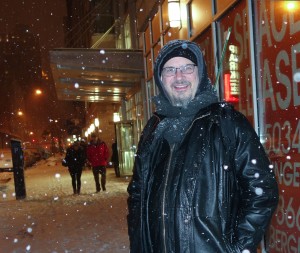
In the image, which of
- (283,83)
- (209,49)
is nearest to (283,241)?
(283,83)

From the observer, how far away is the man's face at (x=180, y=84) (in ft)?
6.88

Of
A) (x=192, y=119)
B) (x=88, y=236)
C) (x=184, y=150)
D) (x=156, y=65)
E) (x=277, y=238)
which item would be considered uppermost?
(x=156, y=65)

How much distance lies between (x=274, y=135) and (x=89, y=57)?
9675mm

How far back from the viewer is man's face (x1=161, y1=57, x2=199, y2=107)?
6.88ft

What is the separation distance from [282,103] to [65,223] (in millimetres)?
4963

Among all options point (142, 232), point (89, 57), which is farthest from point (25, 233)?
point (89, 57)

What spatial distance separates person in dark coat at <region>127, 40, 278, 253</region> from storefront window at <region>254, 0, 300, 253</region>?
7.15 feet

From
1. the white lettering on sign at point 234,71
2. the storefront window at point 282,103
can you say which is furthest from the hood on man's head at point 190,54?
the white lettering on sign at point 234,71

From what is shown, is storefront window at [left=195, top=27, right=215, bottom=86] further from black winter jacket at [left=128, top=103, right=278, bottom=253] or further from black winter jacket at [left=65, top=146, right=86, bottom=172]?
black winter jacket at [left=65, top=146, right=86, bottom=172]

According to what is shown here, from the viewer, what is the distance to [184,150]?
6.29ft

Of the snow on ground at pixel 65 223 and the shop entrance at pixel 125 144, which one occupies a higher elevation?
the shop entrance at pixel 125 144

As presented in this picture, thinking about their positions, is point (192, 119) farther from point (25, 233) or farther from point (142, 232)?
point (25, 233)

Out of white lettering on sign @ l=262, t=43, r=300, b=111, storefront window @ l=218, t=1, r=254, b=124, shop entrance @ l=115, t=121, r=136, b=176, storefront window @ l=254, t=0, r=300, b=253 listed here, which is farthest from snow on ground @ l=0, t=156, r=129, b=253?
shop entrance @ l=115, t=121, r=136, b=176

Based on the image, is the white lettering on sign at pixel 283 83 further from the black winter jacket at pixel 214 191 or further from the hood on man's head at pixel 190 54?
the black winter jacket at pixel 214 191
